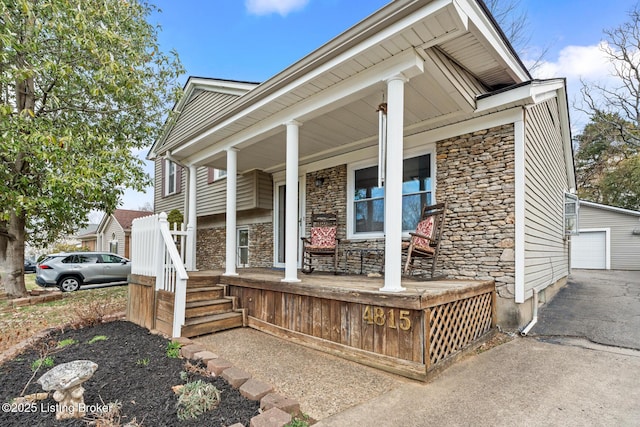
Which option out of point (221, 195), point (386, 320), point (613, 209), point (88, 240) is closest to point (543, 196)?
point (386, 320)

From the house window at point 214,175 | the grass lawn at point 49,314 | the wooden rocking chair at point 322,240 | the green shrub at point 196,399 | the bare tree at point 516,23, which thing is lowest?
the grass lawn at point 49,314

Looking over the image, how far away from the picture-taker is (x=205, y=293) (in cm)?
466

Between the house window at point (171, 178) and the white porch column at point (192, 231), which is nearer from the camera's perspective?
the white porch column at point (192, 231)

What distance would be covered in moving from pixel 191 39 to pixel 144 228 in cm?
691

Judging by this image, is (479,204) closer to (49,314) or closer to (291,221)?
(291,221)

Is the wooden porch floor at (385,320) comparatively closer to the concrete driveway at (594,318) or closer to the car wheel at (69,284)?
the concrete driveway at (594,318)

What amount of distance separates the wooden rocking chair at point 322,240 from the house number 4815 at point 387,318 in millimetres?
1971

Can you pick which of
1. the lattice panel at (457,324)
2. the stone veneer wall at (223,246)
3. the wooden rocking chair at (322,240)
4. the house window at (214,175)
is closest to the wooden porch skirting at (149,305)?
the wooden rocking chair at (322,240)

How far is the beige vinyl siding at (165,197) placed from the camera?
10.3 meters

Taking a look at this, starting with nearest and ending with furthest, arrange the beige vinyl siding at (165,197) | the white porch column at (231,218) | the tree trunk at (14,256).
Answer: the white porch column at (231,218) → the tree trunk at (14,256) → the beige vinyl siding at (165,197)

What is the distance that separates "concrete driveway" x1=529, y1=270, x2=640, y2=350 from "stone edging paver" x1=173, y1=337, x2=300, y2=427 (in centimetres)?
331

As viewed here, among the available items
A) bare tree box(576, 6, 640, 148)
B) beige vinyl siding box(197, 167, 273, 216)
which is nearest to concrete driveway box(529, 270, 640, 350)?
beige vinyl siding box(197, 167, 273, 216)

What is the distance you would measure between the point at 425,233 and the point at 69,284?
9.78 metres

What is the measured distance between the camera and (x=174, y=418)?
2066 millimetres
